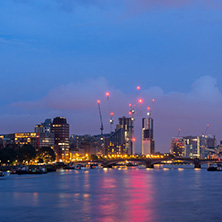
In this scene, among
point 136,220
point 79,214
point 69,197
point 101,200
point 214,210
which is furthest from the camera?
point 69,197

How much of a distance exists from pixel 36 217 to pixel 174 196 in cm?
3938

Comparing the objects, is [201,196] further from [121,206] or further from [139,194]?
[121,206]

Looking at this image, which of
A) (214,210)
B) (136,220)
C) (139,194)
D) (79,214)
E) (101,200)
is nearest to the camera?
(136,220)

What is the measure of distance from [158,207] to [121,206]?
6.06 meters

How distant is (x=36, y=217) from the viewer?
222ft

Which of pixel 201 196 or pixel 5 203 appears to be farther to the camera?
pixel 201 196

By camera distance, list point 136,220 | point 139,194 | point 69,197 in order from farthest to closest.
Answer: point 139,194
point 69,197
point 136,220

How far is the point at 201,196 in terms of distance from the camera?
99375 millimetres

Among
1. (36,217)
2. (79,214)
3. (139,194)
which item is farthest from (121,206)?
(139,194)

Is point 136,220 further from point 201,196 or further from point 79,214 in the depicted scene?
point 201,196

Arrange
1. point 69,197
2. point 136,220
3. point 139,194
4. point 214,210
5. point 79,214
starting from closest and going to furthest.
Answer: point 136,220
point 79,214
point 214,210
point 69,197
point 139,194

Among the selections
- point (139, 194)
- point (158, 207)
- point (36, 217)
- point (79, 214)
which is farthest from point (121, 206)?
point (139, 194)

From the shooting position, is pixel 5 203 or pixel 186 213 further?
pixel 5 203

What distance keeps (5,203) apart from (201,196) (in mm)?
39643
